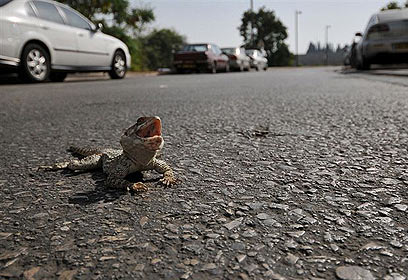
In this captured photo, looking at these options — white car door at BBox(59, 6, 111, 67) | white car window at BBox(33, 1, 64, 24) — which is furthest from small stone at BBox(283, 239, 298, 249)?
white car door at BBox(59, 6, 111, 67)

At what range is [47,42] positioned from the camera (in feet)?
30.4

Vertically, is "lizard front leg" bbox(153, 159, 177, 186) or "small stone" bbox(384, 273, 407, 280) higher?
"lizard front leg" bbox(153, 159, 177, 186)

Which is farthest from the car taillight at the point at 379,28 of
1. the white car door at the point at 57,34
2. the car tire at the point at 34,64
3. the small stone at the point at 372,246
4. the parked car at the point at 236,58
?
the parked car at the point at 236,58

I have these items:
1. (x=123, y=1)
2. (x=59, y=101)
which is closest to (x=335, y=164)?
(x=59, y=101)

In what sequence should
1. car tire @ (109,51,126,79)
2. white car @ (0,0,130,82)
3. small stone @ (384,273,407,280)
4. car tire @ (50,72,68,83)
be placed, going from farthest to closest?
car tire @ (109,51,126,79)
car tire @ (50,72,68,83)
white car @ (0,0,130,82)
small stone @ (384,273,407,280)

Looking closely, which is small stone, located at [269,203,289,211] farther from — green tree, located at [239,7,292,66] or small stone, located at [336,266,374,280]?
green tree, located at [239,7,292,66]

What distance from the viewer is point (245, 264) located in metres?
1.04

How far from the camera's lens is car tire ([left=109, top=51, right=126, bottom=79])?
481 inches

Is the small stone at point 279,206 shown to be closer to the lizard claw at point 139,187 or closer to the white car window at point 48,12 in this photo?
the lizard claw at point 139,187

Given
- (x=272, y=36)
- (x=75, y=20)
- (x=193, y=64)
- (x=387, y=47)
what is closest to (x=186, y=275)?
(x=75, y=20)

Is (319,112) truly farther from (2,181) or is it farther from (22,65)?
(22,65)

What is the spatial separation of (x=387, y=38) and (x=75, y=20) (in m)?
8.02

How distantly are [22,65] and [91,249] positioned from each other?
869 centimetres

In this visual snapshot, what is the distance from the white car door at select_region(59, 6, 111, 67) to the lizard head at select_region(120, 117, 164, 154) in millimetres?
9328
